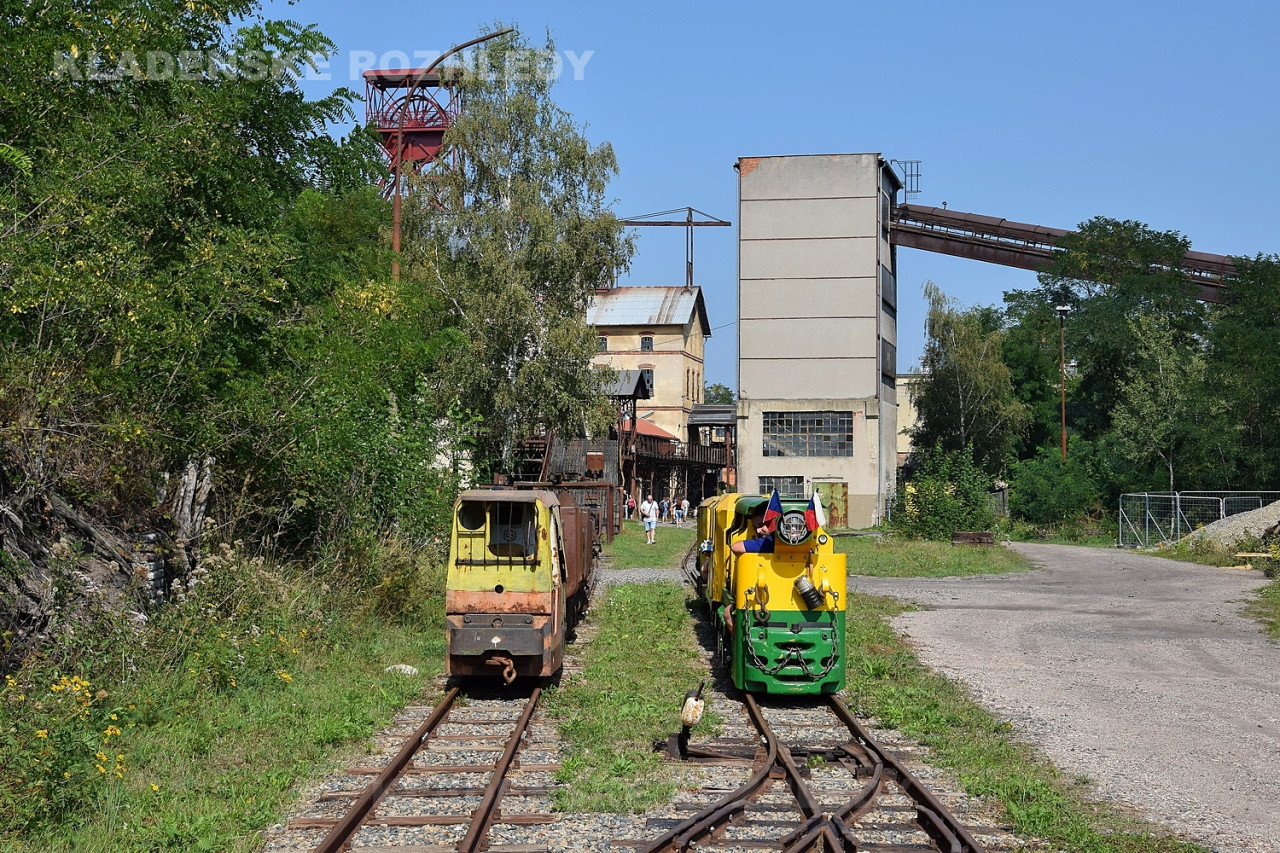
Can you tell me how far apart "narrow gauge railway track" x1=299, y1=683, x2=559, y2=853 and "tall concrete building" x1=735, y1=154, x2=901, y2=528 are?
147 feet

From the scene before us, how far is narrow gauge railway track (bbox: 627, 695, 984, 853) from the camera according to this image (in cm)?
782

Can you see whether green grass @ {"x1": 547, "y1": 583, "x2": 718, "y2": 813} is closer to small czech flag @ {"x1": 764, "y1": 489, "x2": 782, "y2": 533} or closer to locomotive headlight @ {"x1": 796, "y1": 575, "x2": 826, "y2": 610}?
locomotive headlight @ {"x1": 796, "y1": 575, "x2": 826, "y2": 610}

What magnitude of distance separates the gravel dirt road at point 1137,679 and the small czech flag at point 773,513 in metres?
3.16

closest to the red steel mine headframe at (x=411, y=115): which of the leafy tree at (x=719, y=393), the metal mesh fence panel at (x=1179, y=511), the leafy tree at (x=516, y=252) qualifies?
the leafy tree at (x=516, y=252)

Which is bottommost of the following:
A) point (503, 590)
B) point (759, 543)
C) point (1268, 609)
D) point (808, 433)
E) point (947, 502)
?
point (1268, 609)

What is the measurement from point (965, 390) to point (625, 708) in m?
54.1

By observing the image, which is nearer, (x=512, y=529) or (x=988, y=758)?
(x=988, y=758)

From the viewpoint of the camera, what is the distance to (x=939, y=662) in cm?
1606

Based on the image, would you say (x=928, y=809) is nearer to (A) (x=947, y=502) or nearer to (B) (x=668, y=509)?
(A) (x=947, y=502)

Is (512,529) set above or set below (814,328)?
below

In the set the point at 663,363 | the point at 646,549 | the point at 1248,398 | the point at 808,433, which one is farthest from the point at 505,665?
Result: the point at 663,363

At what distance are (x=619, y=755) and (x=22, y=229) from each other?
7470mm

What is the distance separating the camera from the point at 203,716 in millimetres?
10781

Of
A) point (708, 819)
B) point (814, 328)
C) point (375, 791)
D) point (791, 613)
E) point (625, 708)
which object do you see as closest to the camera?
point (708, 819)
